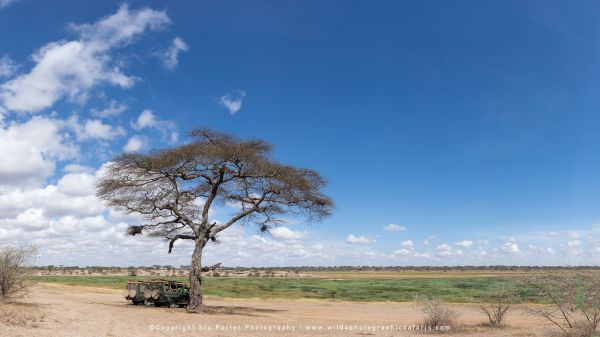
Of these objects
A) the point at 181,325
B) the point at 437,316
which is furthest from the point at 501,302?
the point at 181,325

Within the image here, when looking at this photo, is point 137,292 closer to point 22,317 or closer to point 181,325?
point 181,325

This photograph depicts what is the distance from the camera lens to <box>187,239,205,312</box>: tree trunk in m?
28.8

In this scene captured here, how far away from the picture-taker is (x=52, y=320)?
19.1 m

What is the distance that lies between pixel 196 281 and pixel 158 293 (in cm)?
385

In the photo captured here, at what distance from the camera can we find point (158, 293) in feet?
103

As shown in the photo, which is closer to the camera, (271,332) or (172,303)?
(271,332)

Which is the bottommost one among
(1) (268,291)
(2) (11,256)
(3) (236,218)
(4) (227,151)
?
(1) (268,291)

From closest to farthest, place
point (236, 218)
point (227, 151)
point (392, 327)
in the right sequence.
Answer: point (392, 327) → point (227, 151) → point (236, 218)

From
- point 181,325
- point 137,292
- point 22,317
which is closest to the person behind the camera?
point 22,317

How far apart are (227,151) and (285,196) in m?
4.79

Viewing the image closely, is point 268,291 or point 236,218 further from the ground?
point 236,218

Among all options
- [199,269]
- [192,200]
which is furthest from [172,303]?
[192,200]

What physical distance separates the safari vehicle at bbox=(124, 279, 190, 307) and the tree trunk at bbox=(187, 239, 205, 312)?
3.40 metres

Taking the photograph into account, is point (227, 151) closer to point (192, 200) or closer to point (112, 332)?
point (192, 200)
